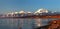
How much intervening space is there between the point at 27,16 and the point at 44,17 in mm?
1296

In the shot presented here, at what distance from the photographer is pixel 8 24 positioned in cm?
2139

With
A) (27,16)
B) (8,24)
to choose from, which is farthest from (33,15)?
(8,24)

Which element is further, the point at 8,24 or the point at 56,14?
the point at 8,24

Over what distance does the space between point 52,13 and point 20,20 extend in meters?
3.57

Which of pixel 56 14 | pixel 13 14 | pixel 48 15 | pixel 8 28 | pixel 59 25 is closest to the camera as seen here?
pixel 59 25

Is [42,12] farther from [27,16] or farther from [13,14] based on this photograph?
[13,14]

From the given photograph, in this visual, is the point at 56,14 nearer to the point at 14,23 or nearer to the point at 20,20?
the point at 20,20

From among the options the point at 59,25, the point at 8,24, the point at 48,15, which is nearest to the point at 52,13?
the point at 48,15

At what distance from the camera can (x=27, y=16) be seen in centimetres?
1683

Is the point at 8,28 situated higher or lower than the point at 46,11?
lower

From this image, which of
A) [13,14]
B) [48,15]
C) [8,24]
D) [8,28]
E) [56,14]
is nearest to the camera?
[56,14]

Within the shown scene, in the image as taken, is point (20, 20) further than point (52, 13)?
Yes

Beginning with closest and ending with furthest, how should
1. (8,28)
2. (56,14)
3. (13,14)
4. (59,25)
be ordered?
1. (59,25)
2. (56,14)
3. (13,14)
4. (8,28)

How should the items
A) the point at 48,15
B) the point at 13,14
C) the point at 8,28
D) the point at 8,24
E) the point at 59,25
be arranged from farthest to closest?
1. the point at 8,24
2. the point at 8,28
3. the point at 13,14
4. the point at 48,15
5. the point at 59,25
